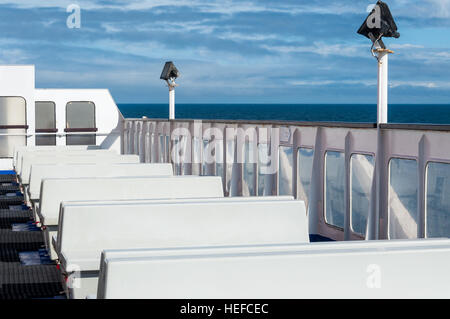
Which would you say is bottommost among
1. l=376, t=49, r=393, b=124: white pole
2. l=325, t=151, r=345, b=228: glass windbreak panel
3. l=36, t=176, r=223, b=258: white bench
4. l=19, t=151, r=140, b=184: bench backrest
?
l=325, t=151, r=345, b=228: glass windbreak panel

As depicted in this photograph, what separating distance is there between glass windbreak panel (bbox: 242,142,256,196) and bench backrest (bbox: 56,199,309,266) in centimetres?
432

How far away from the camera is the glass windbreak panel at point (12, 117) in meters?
20.0

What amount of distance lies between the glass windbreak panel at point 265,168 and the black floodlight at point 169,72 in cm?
606

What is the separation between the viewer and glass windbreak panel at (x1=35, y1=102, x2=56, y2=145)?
68.2 feet

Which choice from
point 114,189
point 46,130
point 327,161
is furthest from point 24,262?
point 46,130

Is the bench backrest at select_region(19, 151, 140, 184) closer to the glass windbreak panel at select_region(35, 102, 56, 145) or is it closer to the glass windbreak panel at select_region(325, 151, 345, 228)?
the glass windbreak panel at select_region(325, 151, 345, 228)

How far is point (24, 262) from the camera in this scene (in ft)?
26.5

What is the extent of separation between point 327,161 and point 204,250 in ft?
16.9

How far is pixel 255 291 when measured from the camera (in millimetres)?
3045

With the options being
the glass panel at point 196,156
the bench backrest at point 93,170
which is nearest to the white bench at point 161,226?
the bench backrest at point 93,170

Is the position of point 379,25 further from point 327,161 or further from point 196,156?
point 196,156

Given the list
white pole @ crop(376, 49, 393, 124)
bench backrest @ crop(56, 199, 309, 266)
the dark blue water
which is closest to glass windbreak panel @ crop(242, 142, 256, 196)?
white pole @ crop(376, 49, 393, 124)

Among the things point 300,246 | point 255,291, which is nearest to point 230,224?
point 300,246
